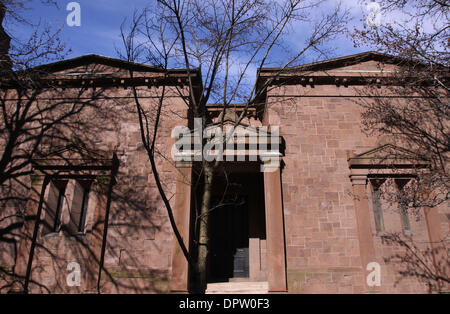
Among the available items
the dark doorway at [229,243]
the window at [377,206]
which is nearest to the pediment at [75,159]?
the dark doorway at [229,243]

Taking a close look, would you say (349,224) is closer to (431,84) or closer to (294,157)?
(294,157)

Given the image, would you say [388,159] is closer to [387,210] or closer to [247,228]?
[387,210]

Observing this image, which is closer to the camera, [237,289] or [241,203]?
[241,203]

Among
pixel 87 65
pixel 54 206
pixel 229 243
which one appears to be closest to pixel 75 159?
pixel 54 206

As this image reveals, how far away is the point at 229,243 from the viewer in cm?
1155

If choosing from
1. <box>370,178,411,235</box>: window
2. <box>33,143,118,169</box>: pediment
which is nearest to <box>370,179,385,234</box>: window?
<box>370,178,411,235</box>: window

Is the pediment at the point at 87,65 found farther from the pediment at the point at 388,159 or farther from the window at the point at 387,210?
the window at the point at 387,210

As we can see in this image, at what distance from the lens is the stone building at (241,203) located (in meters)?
8.87

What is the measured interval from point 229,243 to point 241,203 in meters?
3.57

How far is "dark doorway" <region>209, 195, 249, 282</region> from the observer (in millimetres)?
11219

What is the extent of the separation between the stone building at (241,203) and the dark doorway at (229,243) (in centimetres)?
5

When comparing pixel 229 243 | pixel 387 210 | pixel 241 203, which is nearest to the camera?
pixel 241 203
